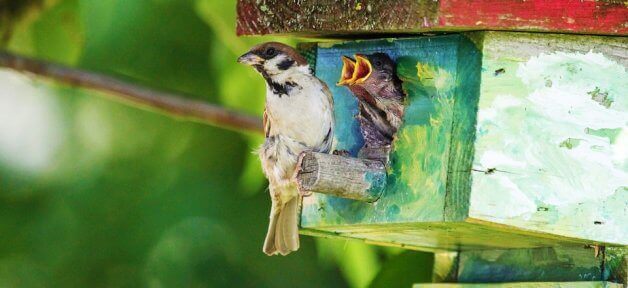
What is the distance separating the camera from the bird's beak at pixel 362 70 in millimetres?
3652

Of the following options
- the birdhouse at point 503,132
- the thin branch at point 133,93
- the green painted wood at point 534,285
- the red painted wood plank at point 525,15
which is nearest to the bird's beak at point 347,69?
the birdhouse at point 503,132

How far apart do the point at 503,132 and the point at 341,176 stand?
42 cm

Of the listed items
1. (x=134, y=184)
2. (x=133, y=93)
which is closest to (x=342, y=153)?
(x=133, y=93)

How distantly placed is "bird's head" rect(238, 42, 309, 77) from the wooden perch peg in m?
0.46

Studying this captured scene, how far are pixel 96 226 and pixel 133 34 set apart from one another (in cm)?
125

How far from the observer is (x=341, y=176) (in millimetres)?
3482

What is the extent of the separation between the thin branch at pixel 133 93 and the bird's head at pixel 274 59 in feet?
2.98

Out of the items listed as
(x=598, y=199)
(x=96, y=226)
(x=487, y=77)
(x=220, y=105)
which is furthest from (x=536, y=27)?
(x=96, y=226)

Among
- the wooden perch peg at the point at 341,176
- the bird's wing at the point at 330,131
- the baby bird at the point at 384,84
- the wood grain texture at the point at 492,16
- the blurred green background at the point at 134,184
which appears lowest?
the blurred green background at the point at 134,184

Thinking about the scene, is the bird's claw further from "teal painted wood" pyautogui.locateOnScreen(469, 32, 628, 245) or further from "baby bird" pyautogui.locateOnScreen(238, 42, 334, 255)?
"teal painted wood" pyautogui.locateOnScreen(469, 32, 628, 245)

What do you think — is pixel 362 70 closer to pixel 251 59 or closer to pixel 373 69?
pixel 373 69

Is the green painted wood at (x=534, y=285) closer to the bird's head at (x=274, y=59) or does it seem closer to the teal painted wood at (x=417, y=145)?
the teal painted wood at (x=417, y=145)

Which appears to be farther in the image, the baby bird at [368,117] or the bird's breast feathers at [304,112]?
the bird's breast feathers at [304,112]

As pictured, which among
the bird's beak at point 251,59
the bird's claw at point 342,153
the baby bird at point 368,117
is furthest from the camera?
the bird's beak at point 251,59
